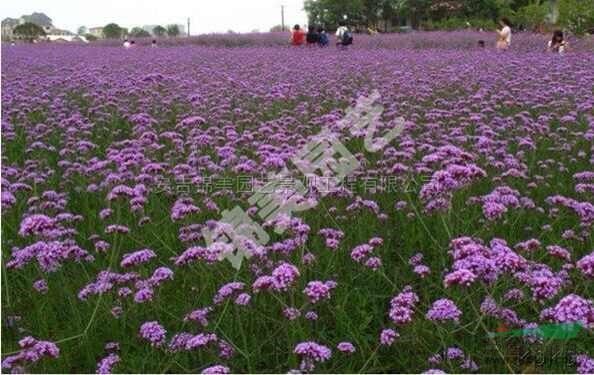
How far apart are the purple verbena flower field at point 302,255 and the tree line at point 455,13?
90.9ft

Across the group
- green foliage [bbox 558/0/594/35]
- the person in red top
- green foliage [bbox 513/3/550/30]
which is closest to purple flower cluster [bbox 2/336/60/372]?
the person in red top

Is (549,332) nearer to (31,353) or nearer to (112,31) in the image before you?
(31,353)

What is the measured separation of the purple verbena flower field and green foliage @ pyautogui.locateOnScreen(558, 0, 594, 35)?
2456cm

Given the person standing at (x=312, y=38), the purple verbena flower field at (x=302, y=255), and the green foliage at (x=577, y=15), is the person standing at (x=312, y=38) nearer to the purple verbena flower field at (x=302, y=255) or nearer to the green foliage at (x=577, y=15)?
the green foliage at (x=577, y=15)

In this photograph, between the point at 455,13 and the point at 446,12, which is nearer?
the point at 455,13

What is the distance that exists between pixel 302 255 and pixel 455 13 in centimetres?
6312

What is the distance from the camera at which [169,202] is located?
20.5 feet

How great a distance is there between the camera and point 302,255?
4.10m

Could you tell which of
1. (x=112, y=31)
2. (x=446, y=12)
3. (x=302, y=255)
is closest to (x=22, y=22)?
(x=112, y=31)

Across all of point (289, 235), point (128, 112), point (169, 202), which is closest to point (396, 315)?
point (289, 235)

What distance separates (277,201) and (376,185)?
4.47 ft

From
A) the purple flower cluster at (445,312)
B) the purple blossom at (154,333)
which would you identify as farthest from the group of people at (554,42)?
the purple blossom at (154,333)

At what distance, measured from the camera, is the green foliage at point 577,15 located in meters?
31.2

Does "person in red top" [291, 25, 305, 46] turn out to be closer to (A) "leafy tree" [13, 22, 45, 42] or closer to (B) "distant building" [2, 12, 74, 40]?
(B) "distant building" [2, 12, 74, 40]
